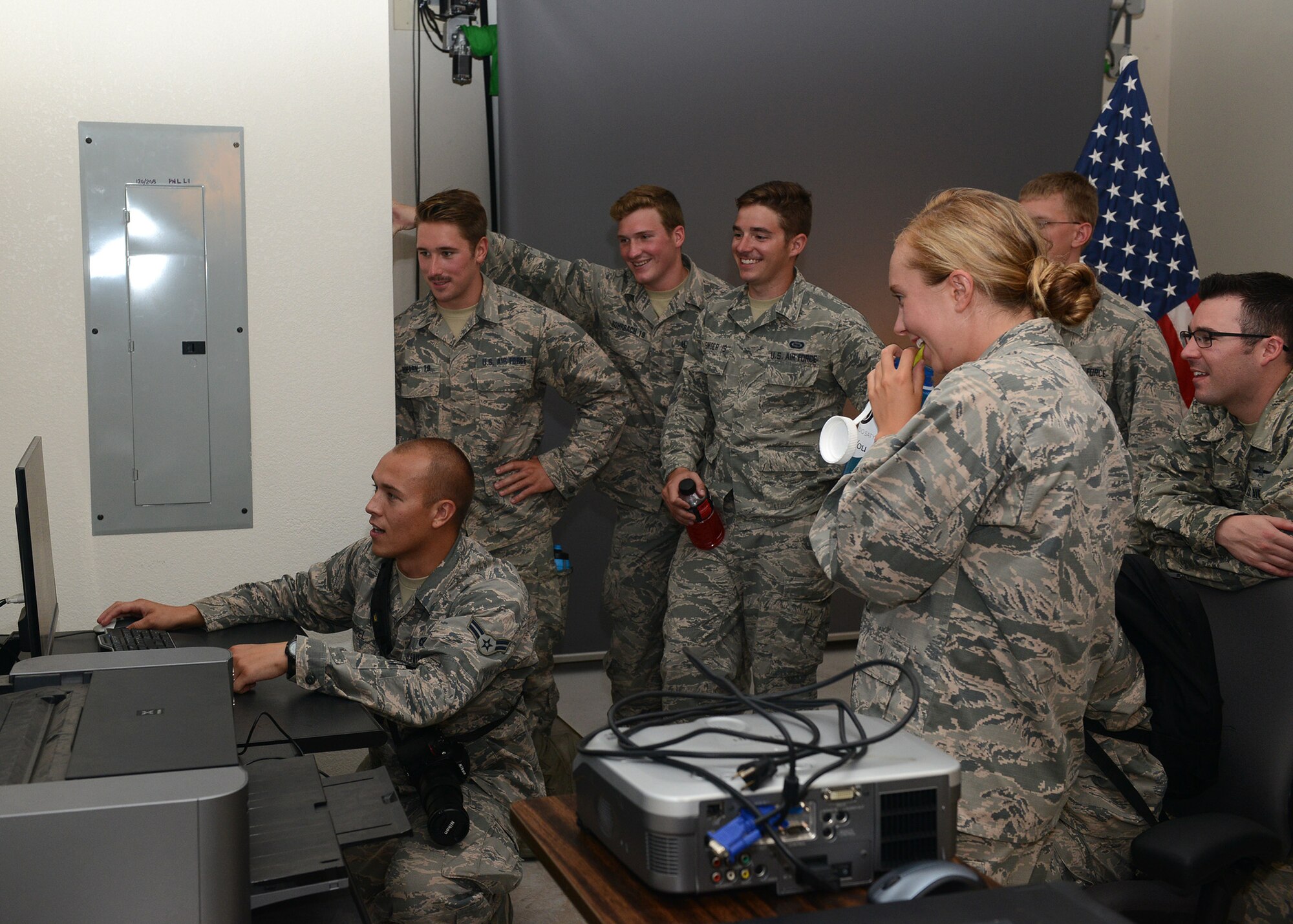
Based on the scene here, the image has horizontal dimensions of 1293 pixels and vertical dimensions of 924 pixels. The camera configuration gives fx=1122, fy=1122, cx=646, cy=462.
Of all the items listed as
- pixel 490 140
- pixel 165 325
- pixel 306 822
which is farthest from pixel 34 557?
pixel 490 140

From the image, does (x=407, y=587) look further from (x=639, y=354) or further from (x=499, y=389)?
(x=639, y=354)

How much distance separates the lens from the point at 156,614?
2.13 meters

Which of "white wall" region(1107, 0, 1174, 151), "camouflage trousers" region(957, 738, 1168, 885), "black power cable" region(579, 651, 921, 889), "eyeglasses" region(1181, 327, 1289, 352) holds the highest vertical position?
"white wall" region(1107, 0, 1174, 151)

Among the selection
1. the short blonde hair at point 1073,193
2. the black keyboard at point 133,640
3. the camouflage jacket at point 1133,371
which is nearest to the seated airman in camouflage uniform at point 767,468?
the camouflage jacket at point 1133,371

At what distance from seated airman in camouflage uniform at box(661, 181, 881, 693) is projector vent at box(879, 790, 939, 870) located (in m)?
1.95

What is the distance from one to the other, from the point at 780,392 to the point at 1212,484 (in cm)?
109

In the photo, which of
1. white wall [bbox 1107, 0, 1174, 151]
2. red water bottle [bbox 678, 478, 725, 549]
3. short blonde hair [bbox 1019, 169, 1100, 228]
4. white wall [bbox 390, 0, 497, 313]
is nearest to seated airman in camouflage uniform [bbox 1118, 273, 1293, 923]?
short blonde hair [bbox 1019, 169, 1100, 228]

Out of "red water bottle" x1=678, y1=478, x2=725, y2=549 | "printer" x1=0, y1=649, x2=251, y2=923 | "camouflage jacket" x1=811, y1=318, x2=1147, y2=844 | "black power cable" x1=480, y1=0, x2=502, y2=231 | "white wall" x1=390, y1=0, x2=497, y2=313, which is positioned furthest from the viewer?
"white wall" x1=390, y1=0, x2=497, y2=313

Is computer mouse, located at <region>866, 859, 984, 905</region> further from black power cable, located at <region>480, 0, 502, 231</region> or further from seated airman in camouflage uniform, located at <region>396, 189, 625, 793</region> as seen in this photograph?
black power cable, located at <region>480, 0, 502, 231</region>

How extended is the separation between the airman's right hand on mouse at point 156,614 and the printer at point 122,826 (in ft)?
3.40

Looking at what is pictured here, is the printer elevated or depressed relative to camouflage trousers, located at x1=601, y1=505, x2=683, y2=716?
elevated

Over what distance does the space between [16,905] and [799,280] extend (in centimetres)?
255

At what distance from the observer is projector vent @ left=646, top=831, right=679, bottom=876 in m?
0.94

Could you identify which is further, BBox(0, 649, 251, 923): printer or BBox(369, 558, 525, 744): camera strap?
BBox(369, 558, 525, 744): camera strap
